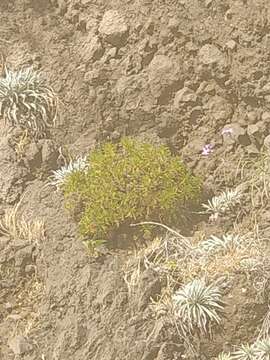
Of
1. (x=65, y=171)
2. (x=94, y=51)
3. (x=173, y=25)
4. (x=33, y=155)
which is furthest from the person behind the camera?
(x=94, y=51)

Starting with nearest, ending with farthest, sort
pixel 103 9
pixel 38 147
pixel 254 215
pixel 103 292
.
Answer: pixel 103 292
pixel 254 215
pixel 38 147
pixel 103 9

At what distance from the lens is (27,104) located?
5.32 m

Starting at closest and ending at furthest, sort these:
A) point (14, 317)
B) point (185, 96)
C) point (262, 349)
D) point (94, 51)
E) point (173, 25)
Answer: point (262, 349) < point (14, 317) < point (185, 96) < point (173, 25) < point (94, 51)

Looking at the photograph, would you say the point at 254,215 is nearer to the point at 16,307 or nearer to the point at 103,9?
the point at 16,307

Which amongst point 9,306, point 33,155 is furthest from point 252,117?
point 9,306

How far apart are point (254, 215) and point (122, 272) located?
0.92 meters

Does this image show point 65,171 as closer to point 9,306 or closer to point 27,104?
point 27,104

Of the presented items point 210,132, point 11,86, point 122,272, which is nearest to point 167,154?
point 210,132

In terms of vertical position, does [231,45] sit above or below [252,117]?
above

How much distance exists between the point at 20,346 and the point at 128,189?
3.80 ft

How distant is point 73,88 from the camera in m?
5.46

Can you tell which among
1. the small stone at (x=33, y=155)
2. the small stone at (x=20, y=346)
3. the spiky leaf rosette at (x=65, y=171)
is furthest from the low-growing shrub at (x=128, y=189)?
the small stone at (x=20, y=346)

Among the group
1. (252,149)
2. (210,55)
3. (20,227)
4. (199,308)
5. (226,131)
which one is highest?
(210,55)

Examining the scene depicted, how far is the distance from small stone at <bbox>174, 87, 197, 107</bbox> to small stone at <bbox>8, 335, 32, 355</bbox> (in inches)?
75.1
